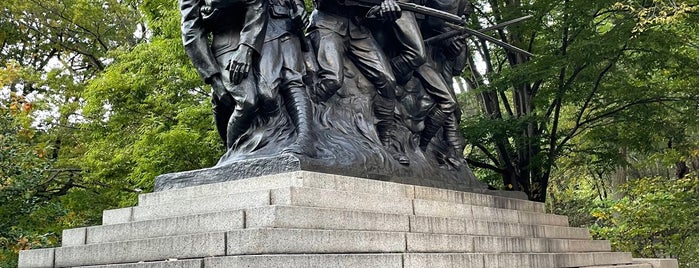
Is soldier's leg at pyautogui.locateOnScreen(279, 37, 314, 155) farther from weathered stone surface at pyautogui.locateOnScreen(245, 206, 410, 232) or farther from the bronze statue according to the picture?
weathered stone surface at pyautogui.locateOnScreen(245, 206, 410, 232)

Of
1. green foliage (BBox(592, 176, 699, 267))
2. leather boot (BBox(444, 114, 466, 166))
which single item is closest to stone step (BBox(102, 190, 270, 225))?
leather boot (BBox(444, 114, 466, 166))

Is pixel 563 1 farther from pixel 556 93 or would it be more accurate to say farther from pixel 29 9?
pixel 29 9

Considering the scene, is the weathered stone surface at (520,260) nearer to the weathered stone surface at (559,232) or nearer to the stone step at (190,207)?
the weathered stone surface at (559,232)

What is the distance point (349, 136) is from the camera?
8883 millimetres

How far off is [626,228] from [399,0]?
1220 cm

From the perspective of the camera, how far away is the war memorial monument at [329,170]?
256 inches

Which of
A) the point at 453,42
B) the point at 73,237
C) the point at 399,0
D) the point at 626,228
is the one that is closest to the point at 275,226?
the point at 73,237

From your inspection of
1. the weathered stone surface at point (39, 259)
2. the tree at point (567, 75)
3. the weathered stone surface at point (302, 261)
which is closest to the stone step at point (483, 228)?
the weathered stone surface at point (302, 261)

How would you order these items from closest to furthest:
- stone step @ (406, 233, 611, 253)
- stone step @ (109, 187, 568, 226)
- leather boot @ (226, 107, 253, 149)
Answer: stone step @ (109, 187, 568, 226), stone step @ (406, 233, 611, 253), leather boot @ (226, 107, 253, 149)

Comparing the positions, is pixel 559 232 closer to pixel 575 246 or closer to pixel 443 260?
pixel 575 246

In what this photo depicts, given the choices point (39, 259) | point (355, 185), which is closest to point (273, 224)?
Result: point (355, 185)

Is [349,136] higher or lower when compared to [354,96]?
lower

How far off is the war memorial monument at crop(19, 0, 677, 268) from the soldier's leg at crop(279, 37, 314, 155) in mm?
14

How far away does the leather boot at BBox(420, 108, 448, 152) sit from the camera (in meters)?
10.5
